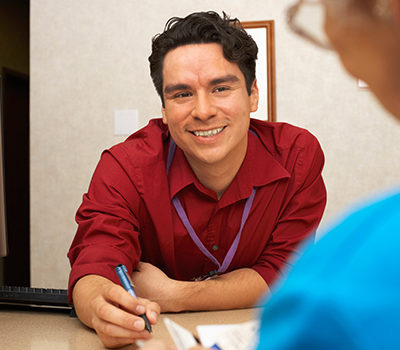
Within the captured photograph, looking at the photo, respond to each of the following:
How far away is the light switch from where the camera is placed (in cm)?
321

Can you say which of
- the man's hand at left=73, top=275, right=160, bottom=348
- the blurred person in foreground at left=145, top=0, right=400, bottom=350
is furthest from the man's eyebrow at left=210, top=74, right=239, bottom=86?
the blurred person in foreground at left=145, top=0, right=400, bottom=350

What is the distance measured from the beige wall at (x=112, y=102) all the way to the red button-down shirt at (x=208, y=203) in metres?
1.40

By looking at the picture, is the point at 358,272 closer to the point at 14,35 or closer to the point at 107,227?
the point at 107,227

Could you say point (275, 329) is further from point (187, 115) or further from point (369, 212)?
point (187, 115)

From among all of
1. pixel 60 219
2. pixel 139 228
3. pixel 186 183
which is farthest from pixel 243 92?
pixel 60 219

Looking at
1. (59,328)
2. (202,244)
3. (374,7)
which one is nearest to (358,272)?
(374,7)

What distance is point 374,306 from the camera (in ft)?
0.91

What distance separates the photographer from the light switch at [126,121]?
3.21 m

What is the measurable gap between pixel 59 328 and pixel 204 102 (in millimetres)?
807

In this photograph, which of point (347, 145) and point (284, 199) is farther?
point (347, 145)

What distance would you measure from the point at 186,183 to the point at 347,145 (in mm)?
1718

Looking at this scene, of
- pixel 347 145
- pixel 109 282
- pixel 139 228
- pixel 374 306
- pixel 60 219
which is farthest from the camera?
pixel 60 219

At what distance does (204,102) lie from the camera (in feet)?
5.13

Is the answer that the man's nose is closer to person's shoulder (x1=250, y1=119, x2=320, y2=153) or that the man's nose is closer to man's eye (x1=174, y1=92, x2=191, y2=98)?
man's eye (x1=174, y1=92, x2=191, y2=98)
